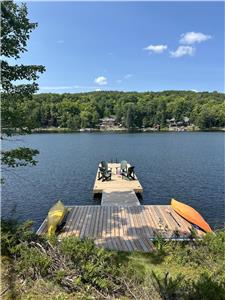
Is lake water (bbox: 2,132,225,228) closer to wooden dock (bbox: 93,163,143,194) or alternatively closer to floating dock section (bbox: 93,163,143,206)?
wooden dock (bbox: 93,163,143,194)

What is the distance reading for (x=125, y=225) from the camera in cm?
1301

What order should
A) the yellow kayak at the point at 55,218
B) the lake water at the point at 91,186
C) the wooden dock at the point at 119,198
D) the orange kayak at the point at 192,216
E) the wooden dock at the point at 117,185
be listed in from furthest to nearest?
1. the wooden dock at the point at 117,185
2. the lake water at the point at 91,186
3. the wooden dock at the point at 119,198
4. the orange kayak at the point at 192,216
5. the yellow kayak at the point at 55,218

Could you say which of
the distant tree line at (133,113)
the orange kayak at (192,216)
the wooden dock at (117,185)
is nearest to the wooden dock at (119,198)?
the wooden dock at (117,185)

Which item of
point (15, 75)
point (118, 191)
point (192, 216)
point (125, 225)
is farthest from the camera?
point (118, 191)

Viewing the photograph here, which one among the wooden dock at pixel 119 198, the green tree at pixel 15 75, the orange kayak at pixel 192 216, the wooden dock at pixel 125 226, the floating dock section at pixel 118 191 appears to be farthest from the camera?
the floating dock section at pixel 118 191

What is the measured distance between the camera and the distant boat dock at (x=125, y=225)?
435 inches

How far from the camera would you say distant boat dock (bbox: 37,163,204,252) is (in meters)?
11.1

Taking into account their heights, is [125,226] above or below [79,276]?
below

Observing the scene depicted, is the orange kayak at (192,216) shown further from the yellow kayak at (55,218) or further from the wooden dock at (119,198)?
the yellow kayak at (55,218)

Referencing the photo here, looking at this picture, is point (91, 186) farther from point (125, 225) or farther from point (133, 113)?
point (133, 113)

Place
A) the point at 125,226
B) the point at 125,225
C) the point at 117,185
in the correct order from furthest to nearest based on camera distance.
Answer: the point at 117,185 < the point at 125,225 < the point at 125,226

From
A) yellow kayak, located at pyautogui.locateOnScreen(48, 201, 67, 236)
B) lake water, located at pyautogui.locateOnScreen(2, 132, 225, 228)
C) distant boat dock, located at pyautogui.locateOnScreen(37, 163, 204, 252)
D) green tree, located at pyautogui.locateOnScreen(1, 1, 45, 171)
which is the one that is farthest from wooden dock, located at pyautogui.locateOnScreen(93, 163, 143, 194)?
green tree, located at pyautogui.locateOnScreen(1, 1, 45, 171)

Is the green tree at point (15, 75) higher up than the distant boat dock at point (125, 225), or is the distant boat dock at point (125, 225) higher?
the green tree at point (15, 75)

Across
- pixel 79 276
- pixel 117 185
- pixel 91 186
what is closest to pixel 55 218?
pixel 79 276
